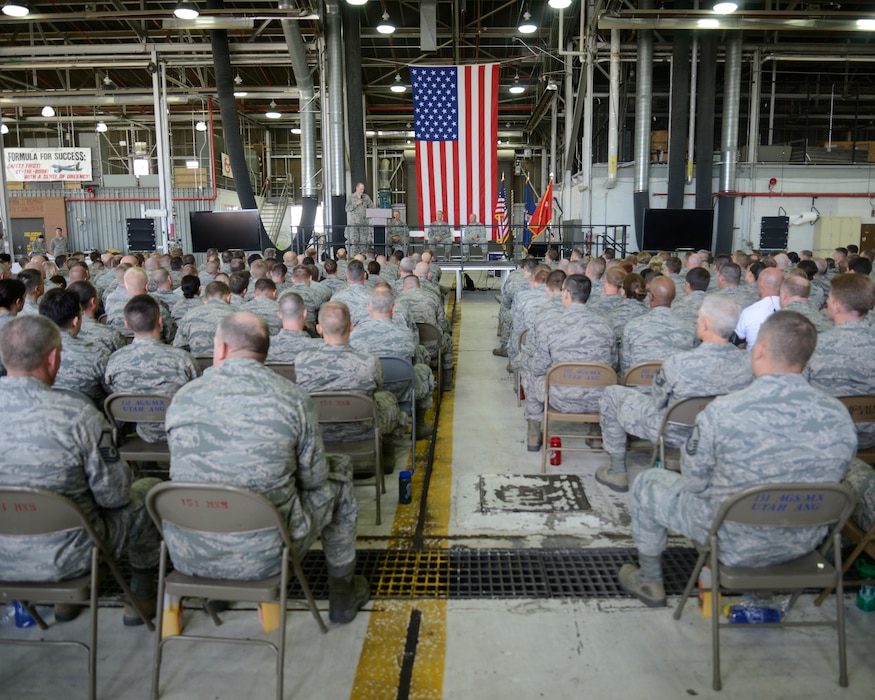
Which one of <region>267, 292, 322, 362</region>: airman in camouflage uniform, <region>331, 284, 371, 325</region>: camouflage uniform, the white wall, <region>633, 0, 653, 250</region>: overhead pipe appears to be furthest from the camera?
the white wall

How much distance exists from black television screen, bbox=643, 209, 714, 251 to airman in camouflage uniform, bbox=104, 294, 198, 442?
40.7 ft

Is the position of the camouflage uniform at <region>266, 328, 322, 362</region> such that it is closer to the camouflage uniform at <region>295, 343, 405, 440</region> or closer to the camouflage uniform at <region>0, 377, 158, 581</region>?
the camouflage uniform at <region>295, 343, 405, 440</region>

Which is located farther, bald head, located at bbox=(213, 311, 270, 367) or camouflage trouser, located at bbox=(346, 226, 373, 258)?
camouflage trouser, located at bbox=(346, 226, 373, 258)

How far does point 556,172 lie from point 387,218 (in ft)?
26.3

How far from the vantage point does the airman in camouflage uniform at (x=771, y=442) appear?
228 centimetres

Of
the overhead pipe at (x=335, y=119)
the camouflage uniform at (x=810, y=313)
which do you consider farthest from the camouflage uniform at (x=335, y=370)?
the overhead pipe at (x=335, y=119)

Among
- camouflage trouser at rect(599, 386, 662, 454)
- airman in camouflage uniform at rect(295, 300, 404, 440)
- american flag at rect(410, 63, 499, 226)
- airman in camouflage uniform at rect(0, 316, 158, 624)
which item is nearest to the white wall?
american flag at rect(410, 63, 499, 226)

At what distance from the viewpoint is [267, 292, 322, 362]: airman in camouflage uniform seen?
4.16 m

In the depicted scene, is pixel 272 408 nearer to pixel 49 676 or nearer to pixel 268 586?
pixel 268 586

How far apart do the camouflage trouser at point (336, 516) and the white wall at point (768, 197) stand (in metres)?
14.2

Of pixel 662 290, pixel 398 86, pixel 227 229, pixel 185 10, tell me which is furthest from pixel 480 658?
pixel 398 86

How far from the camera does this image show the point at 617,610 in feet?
9.46

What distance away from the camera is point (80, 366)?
389 centimetres

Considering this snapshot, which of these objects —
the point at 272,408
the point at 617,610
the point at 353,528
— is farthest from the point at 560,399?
the point at 272,408
